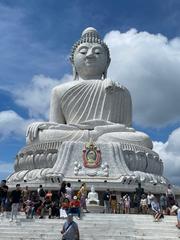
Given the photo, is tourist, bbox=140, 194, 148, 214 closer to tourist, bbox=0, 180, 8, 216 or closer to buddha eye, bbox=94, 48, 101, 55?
tourist, bbox=0, 180, 8, 216

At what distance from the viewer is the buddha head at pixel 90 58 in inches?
1272

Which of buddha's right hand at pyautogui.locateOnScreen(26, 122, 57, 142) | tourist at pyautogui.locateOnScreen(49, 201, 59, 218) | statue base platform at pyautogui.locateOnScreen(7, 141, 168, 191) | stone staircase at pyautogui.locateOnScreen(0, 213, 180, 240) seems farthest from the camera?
buddha's right hand at pyautogui.locateOnScreen(26, 122, 57, 142)

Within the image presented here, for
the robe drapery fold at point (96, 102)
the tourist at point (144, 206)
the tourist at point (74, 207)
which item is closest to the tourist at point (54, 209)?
the tourist at point (74, 207)

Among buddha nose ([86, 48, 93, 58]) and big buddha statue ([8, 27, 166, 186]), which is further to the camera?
buddha nose ([86, 48, 93, 58])

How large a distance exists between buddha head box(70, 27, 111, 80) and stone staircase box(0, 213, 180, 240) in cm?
1834

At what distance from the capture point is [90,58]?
1271 inches

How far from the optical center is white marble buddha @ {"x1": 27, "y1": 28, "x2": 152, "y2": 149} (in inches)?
1110

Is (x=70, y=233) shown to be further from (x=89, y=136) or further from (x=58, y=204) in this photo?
(x=89, y=136)

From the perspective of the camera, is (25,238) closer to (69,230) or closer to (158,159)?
(69,230)

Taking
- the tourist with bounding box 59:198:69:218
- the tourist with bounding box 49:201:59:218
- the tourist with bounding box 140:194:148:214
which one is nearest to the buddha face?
the tourist with bounding box 140:194:148:214

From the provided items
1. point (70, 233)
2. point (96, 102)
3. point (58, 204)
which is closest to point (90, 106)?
point (96, 102)

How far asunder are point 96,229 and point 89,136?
14245mm

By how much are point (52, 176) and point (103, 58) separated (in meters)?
10.8

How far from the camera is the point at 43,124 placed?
28.8 m
